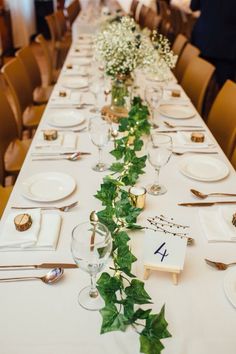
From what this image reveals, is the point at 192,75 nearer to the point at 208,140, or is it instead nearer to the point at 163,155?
the point at 208,140

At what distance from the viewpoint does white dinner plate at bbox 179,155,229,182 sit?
146cm

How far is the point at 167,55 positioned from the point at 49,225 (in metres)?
1.27

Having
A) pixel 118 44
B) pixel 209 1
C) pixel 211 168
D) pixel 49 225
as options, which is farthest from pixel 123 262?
pixel 209 1

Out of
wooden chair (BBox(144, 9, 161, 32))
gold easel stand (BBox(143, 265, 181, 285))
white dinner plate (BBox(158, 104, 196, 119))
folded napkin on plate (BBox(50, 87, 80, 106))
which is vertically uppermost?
gold easel stand (BBox(143, 265, 181, 285))

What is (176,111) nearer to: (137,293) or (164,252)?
(164,252)

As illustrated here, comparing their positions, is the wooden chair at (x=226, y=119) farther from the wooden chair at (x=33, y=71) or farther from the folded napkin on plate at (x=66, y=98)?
the wooden chair at (x=33, y=71)

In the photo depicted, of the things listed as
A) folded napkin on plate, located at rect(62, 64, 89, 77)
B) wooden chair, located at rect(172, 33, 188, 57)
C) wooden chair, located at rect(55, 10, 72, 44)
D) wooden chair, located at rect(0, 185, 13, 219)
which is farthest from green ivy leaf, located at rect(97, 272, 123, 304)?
wooden chair, located at rect(55, 10, 72, 44)

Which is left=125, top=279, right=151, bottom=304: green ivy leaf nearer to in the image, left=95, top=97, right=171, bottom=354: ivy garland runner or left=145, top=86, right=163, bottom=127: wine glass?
left=95, top=97, right=171, bottom=354: ivy garland runner

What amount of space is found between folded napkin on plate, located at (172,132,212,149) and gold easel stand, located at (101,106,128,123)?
366 mm

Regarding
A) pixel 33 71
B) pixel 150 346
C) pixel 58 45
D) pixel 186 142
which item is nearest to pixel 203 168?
pixel 186 142

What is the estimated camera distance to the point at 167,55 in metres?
1.98

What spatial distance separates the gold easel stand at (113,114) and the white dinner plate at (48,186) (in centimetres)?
68

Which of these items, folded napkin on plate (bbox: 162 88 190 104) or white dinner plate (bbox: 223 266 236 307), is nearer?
white dinner plate (bbox: 223 266 236 307)

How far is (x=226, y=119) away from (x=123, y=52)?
31.0 inches
